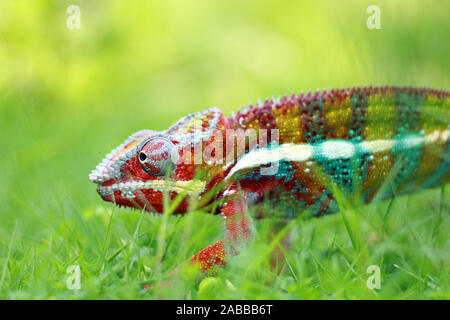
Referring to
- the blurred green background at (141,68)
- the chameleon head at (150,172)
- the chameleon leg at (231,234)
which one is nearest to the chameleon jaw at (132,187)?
the chameleon head at (150,172)

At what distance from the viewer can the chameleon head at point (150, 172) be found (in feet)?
6.66

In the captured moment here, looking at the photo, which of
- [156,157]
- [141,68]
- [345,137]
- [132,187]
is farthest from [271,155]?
[141,68]

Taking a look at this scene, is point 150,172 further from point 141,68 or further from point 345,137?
point 141,68

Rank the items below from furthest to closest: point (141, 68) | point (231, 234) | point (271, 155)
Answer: point (141, 68) → point (271, 155) → point (231, 234)

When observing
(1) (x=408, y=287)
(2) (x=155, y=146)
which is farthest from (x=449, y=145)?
(2) (x=155, y=146)

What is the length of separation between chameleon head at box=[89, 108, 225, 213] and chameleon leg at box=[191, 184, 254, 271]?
0.14 m

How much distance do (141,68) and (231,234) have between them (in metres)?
5.39

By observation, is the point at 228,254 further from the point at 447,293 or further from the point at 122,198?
the point at 447,293

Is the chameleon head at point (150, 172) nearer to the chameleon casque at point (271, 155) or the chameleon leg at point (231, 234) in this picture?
the chameleon casque at point (271, 155)

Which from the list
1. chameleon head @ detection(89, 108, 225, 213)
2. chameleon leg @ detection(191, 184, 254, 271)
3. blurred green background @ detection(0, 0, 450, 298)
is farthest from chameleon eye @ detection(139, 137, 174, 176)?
blurred green background @ detection(0, 0, 450, 298)

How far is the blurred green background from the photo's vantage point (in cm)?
254

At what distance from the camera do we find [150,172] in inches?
80.4

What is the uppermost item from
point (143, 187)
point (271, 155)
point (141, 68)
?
point (141, 68)

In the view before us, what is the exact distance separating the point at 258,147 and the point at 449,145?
104 centimetres
